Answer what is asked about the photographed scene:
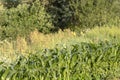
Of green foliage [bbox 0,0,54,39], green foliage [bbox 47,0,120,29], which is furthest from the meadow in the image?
green foliage [bbox 47,0,120,29]

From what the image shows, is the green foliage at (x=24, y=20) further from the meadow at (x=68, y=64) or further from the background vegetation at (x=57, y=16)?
the meadow at (x=68, y=64)

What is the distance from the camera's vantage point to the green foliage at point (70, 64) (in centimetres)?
630

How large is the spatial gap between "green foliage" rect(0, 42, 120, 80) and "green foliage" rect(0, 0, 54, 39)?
353 inches

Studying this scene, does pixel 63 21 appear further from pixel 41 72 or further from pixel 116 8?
pixel 41 72

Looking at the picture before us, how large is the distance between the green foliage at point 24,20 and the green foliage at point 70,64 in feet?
29.4

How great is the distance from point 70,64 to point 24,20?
35.1 feet

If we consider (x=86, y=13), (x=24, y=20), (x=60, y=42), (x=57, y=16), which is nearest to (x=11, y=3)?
(x=57, y=16)

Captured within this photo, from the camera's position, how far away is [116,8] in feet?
63.2

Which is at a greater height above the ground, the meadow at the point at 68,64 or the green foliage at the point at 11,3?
the meadow at the point at 68,64

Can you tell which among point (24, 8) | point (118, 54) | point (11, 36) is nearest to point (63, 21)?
point (24, 8)

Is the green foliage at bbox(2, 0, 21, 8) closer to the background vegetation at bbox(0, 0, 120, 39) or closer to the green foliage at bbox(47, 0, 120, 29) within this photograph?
the background vegetation at bbox(0, 0, 120, 39)

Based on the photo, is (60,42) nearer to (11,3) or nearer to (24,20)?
(24,20)

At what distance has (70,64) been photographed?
709cm

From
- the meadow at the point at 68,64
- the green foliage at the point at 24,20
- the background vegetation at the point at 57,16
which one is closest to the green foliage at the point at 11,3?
the background vegetation at the point at 57,16
